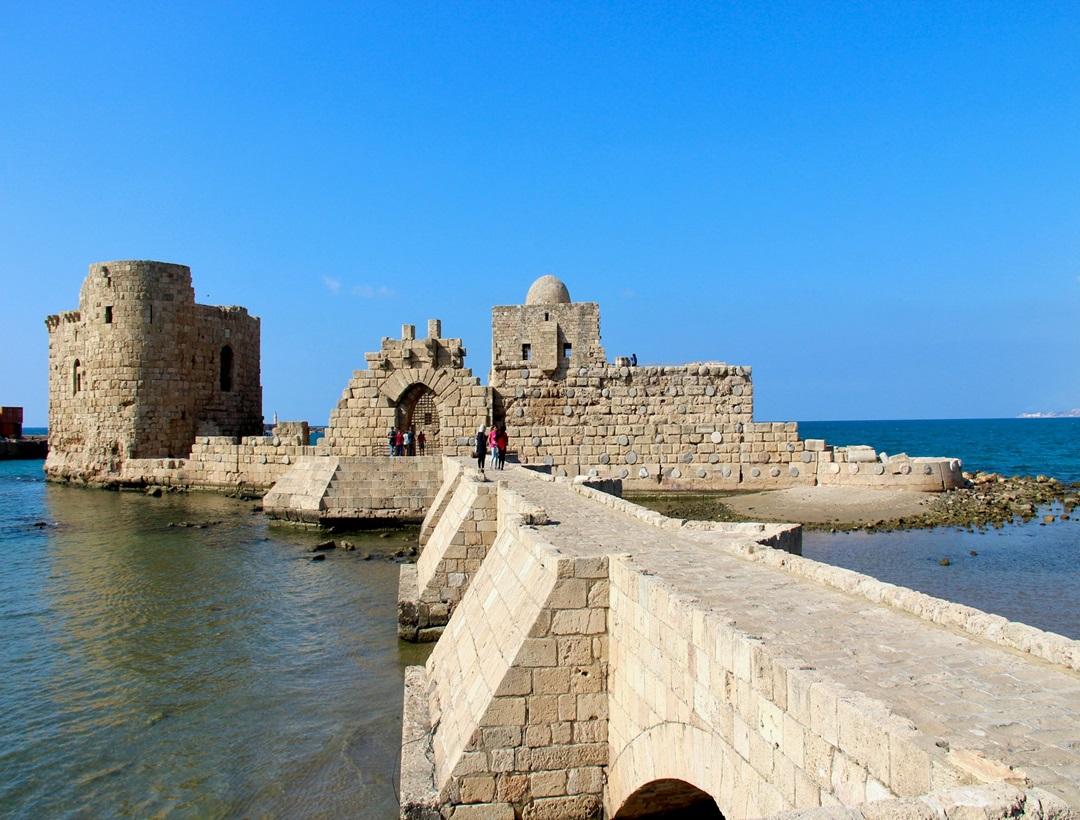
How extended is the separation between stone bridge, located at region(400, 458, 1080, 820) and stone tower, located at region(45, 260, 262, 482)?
2343cm

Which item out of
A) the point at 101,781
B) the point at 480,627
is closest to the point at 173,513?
the point at 101,781

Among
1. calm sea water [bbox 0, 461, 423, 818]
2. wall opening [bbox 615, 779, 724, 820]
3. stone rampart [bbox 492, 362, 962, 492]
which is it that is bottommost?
calm sea water [bbox 0, 461, 423, 818]

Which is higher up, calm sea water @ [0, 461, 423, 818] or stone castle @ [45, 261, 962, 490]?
stone castle @ [45, 261, 962, 490]

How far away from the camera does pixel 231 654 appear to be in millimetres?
8883

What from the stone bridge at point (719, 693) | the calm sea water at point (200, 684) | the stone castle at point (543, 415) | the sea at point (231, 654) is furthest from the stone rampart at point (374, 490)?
the stone bridge at point (719, 693)

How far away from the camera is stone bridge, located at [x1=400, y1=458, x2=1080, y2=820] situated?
91.5 inches

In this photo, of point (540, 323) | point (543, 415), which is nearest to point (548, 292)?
point (540, 323)

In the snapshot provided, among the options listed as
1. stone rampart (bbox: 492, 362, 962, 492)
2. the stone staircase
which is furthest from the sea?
stone rampart (bbox: 492, 362, 962, 492)

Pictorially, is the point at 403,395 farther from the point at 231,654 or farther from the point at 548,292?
the point at 231,654

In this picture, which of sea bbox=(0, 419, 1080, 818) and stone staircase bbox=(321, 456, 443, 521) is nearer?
sea bbox=(0, 419, 1080, 818)

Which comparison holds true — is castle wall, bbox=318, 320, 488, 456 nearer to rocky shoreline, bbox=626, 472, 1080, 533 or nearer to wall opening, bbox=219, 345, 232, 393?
rocky shoreline, bbox=626, 472, 1080, 533

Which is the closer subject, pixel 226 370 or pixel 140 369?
pixel 140 369

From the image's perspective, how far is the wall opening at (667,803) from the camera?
14.1 feet

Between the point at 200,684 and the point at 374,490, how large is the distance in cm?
951
